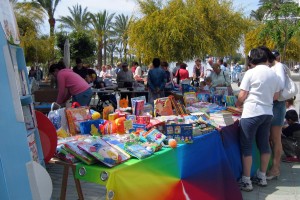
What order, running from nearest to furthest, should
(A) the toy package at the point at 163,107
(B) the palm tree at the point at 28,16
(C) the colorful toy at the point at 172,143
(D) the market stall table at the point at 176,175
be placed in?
(D) the market stall table at the point at 176,175 < (C) the colorful toy at the point at 172,143 < (A) the toy package at the point at 163,107 < (B) the palm tree at the point at 28,16

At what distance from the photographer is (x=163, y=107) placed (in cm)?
421

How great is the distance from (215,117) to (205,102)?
1.07 meters

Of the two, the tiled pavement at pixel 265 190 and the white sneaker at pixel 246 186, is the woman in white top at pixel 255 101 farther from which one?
the tiled pavement at pixel 265 190

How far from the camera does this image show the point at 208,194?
3.30 m

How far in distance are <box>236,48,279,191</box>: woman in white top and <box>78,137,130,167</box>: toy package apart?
5.53 feet

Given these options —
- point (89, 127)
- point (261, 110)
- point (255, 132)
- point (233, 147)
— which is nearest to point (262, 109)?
point (261, 110)

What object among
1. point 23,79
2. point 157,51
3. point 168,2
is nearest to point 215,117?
point 23,79

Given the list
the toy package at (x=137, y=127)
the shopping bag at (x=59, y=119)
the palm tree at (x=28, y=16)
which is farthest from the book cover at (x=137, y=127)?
the palm tree at (x=28, y=16)

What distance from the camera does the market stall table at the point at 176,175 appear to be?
253 centimetres

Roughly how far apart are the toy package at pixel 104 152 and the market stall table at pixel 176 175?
6cm

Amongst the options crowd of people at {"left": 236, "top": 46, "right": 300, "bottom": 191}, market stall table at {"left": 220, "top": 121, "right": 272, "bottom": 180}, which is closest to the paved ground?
crowd of people at {"left": 236, "top": 46, "right": 300, "bottom": 191}

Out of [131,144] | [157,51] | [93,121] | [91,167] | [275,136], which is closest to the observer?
[91,167]

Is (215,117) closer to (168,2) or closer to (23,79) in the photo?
(23,79)

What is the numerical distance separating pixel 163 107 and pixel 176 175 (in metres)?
1.31
